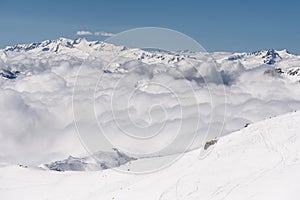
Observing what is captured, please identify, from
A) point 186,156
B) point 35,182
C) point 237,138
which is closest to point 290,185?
point 237,138

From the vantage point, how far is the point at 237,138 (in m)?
68.9

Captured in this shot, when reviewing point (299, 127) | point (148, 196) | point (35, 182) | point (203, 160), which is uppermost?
point (299, 127)

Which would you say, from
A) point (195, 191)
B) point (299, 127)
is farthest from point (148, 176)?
point (299, 127)

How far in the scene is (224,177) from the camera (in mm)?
54438

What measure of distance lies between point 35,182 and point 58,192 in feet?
48.1

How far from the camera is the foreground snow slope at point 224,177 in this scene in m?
48.3

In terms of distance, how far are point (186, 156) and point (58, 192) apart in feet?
82.6

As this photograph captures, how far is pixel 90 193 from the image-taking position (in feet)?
233

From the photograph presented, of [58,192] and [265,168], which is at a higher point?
[265,168]

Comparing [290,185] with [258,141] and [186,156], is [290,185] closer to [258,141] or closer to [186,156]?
[258,141]

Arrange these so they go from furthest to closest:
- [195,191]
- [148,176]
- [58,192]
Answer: [58,192], [148,176], [195,191]

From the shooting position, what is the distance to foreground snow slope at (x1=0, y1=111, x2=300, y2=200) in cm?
4834

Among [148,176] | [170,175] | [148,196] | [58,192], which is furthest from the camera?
[58,192]

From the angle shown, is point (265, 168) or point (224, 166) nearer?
point (265, 168)
